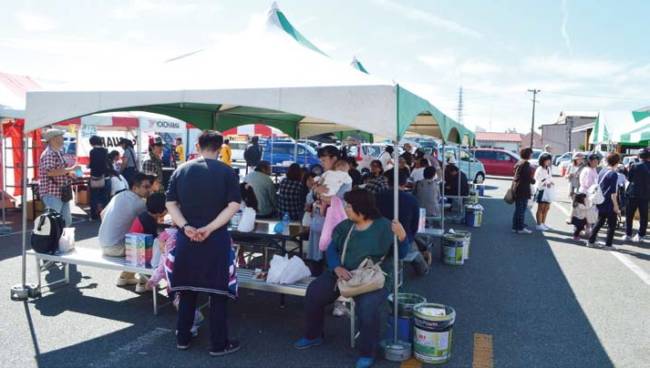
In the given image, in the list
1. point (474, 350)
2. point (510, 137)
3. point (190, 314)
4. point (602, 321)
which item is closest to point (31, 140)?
point (190, 314)

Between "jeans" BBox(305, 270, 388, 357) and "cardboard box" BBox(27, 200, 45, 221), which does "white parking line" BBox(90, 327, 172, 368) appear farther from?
"cardboard box" BBox(27, 200, 45, 221)

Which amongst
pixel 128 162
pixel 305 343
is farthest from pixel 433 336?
pixel 128 162

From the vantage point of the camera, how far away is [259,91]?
403cm

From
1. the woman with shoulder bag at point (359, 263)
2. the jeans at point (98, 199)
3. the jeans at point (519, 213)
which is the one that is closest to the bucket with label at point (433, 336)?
the woman with shoulder bag at point (359, 263)

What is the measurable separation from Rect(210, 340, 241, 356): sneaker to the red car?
75.4ft

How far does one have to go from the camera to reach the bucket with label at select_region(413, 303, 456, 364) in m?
3.69

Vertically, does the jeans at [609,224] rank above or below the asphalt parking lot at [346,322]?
above

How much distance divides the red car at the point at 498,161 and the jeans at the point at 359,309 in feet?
74.1

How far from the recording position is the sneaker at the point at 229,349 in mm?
3732

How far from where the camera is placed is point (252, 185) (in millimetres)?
6734

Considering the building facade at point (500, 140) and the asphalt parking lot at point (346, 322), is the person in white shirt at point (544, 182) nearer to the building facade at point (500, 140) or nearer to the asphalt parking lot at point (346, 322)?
the asphalt parking lot at point (346, 322)

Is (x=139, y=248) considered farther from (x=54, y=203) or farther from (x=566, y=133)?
(x=566, y=133)

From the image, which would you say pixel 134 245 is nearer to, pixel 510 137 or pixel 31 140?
pixel 31 140

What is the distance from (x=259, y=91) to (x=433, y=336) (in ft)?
8.12
